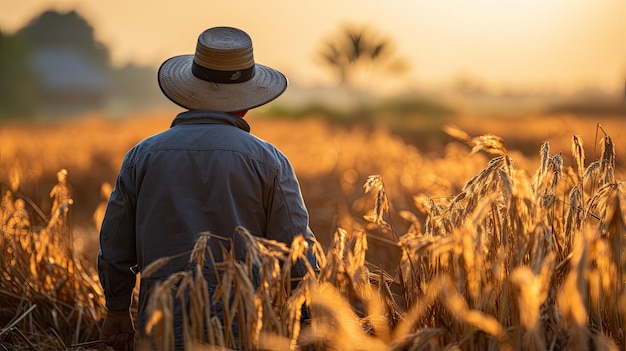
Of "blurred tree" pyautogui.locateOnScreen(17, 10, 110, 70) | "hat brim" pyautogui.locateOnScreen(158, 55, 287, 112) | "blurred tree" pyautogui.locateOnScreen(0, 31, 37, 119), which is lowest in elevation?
"hat brim" pyautogui.locateOnScreen(158, 55, 287, 112)

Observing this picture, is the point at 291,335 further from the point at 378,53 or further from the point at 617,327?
the point at 378,53

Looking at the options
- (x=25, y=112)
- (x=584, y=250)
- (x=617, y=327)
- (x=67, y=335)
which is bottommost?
(x=67, y=335)

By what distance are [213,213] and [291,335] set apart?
2.03ft

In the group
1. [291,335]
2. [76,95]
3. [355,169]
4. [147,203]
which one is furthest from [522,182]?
[76,95]

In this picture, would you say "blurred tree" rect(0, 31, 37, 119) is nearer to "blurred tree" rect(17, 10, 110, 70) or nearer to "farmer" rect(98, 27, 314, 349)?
"blurred tree" rect(17, 10, 110, 70)

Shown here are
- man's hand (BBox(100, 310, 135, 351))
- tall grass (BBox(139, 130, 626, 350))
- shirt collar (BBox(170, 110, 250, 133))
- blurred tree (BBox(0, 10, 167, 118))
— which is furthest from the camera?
blurred tree (BBox(0, 10, 167, 118))

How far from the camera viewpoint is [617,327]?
233 centimetres

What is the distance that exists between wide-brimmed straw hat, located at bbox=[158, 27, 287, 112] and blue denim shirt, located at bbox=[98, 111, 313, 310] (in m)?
0.08

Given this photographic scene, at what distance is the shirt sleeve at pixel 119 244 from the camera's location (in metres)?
2.81

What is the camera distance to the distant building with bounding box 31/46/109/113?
77.2 m

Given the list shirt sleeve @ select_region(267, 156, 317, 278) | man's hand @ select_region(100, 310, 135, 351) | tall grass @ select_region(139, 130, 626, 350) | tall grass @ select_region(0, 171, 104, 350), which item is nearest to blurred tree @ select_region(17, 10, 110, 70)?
tall grass @ select_region(0, 171, 104, 350)

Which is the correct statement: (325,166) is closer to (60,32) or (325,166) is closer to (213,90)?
(213,90)

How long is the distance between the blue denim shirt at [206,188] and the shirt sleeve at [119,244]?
0.21 feet

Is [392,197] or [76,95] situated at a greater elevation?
[76,95]
